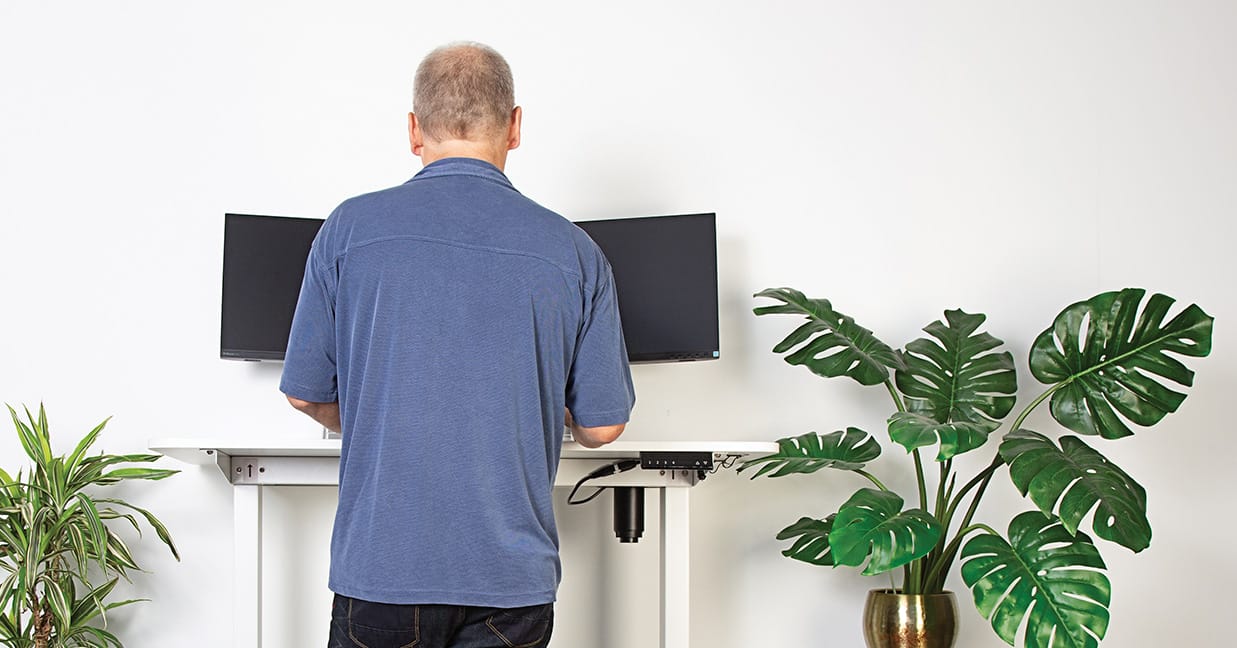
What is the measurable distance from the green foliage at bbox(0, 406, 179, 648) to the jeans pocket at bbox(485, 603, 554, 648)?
1.43 m

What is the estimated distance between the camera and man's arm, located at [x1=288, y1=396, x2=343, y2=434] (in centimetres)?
172

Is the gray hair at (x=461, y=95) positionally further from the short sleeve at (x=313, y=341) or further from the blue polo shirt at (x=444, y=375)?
the short sleeve at (x=313, y=341)

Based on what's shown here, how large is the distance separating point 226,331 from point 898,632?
5.78ft

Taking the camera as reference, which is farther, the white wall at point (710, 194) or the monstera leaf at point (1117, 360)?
the white wall at point (710, 194)

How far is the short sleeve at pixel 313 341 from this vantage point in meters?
1.64

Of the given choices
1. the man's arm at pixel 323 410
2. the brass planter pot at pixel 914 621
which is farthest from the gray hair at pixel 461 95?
the brass planter pot at pixel 914 621

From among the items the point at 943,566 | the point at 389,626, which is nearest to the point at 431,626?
the point at 389,626

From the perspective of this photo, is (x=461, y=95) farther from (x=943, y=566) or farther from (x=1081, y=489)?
(x=943, y=566)

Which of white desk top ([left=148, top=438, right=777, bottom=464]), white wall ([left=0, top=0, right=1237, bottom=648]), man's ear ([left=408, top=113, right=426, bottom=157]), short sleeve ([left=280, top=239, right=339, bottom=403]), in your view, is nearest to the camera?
short sleeve ([left=280, top=239, right=339, bottom=403])

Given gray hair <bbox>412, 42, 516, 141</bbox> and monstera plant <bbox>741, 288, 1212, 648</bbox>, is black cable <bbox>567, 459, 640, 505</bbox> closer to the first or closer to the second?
monstera plant <bbox>741, 288, 1212, 648</bbox>

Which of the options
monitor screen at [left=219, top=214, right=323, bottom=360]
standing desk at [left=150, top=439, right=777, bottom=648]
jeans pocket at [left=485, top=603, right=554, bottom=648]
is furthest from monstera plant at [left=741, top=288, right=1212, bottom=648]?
monitor screen at [left=219, top=214, right=323, bottom=360]

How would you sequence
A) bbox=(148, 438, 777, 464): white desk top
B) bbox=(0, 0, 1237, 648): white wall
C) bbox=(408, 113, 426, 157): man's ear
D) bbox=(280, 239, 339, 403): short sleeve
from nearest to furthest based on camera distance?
1. bbox=(280, 239, 339, 403): short sleeve
2. bbox=(408, 113, 426, 157): man's ear
3. bbox=(148, 438, 777, 464): white desk top
4. bbox=(0, 0, 1237, 648): white wall

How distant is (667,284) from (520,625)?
4.70 ft

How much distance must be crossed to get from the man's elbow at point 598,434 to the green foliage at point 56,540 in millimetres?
1368
